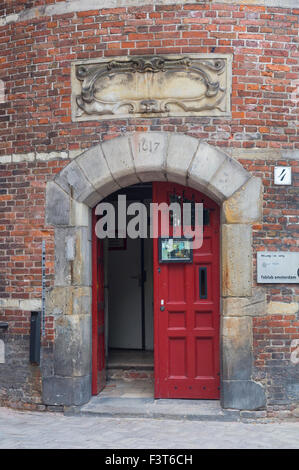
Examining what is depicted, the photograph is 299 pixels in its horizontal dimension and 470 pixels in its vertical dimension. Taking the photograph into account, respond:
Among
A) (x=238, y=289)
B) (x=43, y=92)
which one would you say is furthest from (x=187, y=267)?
(x=43, y=92)

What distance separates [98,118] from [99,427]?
11.1 ft

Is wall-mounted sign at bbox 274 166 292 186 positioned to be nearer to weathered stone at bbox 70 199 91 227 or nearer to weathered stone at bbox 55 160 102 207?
weathered stone at bbox 55 160 102 207

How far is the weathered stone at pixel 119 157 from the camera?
20.5 feet

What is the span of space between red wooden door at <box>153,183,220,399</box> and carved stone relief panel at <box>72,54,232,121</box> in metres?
1.07

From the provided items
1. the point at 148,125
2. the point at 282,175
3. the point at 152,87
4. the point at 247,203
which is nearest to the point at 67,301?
the point at 148,125

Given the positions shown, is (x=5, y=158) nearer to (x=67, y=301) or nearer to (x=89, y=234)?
(x=89, y=234)

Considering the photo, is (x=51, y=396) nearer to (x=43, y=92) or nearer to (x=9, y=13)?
(x=43, y=92)

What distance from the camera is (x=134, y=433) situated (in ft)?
17.8

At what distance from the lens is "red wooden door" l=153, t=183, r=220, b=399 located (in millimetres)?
6480

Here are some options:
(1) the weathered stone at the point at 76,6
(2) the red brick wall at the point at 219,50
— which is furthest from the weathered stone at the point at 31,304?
(1) the weathered stone at the point at 76,6

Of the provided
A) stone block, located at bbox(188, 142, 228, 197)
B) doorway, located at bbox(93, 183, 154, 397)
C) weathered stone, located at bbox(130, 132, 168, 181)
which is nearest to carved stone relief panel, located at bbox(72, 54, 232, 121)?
weathered stone, located at bbox(130, 132, 168, 181)

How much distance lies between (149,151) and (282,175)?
4.92 ft

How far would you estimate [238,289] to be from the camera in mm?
6059

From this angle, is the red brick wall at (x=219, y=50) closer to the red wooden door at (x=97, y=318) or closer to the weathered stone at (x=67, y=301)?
the red wooden door at (x=97, y=318)
